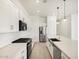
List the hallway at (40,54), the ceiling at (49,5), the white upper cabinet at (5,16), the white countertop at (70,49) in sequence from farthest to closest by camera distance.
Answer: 1. the hallway at (40,54)
2. the ceiling at (49,5)
3. the white upper cabinet at (5,16)
4. the white countertop at (70,49)

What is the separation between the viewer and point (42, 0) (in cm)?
456

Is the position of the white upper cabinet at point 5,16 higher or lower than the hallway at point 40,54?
higher

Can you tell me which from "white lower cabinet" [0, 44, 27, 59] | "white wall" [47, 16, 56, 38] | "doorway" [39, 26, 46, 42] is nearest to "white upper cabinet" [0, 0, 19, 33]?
"white lower cabinet" [0, 44, 27, 59]

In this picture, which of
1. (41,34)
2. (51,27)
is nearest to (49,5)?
(51,27)

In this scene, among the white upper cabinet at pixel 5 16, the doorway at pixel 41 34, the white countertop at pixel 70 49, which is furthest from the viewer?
the doorway at pixel 41 34

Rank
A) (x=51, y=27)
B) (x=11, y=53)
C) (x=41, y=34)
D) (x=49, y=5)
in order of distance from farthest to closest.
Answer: (x=41, y=34)
(x=51, y=27)
(x=49, y=5)
(x=11, y=53)

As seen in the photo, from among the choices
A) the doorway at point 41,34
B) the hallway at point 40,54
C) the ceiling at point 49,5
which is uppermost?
the ceiling at point 49,5

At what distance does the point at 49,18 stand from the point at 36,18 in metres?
1.85

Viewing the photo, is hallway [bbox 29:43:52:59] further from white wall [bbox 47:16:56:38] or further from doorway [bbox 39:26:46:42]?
doorway [bbox 39:26:46:42]

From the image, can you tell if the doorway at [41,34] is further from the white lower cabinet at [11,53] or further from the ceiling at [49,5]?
the white lower cabinet at [11,53]

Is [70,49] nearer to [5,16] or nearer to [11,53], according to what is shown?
[11,53]

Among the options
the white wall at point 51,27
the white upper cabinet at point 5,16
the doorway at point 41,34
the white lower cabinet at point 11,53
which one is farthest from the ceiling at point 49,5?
the doorway at point 41,34

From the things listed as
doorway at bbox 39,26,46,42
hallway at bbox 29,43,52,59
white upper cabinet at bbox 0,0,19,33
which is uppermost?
white upper cabinet at bbox 0,0,19,33

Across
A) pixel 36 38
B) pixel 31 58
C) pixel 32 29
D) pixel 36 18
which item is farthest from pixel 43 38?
pixel 31 58
